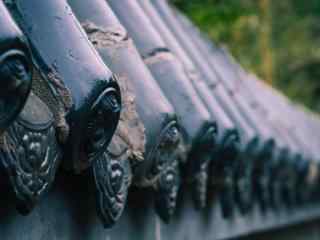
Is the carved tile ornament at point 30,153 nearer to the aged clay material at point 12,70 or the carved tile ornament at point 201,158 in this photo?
the aged clay material at point 12,70

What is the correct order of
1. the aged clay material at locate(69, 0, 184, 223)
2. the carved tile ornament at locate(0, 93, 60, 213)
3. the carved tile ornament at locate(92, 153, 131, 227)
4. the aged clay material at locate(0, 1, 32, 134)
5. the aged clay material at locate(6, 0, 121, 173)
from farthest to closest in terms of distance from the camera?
the aged clay material at locate(69, 0, 184, 223)
the carved tile ornament at locate(92, 153, 131, 227)
the aged clay material at locate(6, 0, 121, 173)
the carved tile ornament at locate(0, 93, 60, 213)
the aged clay material at locate(0, 1, 32, 134)

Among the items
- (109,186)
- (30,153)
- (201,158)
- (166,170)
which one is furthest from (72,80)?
(201,158)

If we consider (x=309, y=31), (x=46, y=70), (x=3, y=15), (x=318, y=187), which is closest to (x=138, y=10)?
(x=46, y=70)

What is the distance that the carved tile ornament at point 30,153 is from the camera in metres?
1.50

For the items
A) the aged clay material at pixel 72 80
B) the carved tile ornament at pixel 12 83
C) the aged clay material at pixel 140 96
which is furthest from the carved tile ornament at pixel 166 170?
the carved tile ornament at pixel 12 83

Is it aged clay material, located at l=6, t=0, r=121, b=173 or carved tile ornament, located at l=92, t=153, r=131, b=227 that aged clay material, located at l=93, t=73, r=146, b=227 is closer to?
carved tile ornament, located at l=92, t=153, r=131, b=227

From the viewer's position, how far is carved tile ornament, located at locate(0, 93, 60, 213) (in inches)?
59.0

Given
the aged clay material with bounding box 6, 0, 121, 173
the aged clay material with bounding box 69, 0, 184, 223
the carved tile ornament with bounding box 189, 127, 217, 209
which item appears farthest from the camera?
the carved tile ornament with bounding box 189, 127, 217, 209

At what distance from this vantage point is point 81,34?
181 cm

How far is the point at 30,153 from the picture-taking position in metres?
1.53

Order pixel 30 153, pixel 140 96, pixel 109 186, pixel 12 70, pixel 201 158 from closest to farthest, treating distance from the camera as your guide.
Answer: pixel 12 70 < pixel 30 153 < pixel 109 186 < pixel 140 96 < pixel 201 158

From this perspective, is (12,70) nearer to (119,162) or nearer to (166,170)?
(119,162)

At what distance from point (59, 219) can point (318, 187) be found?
16.8 feet

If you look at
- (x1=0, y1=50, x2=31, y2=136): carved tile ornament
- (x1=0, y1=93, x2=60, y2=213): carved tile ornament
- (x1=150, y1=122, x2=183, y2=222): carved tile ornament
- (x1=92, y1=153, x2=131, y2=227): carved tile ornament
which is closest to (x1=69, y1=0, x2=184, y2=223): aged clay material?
(x1=150, y1=122, x2=183, y2=222): carved tile ornament
